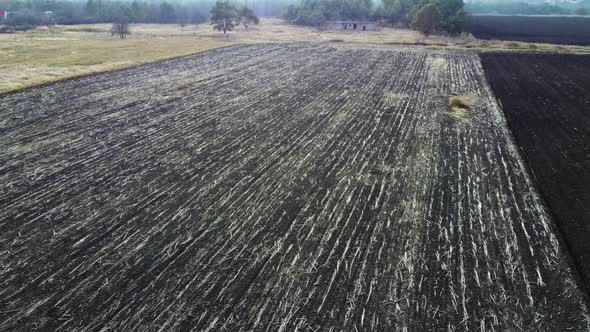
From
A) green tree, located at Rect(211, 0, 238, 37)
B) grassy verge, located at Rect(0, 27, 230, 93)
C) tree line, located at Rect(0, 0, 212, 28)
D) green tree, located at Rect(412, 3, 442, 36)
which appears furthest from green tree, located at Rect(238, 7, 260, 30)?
green tree, located at Rect(412, 3, 442, 36)

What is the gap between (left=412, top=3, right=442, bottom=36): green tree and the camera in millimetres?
50375

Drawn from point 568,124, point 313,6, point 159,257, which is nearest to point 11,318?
point 159,257

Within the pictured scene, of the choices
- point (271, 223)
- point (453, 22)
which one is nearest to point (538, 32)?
point (453, 22)

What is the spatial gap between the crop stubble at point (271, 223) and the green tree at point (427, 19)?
128ft

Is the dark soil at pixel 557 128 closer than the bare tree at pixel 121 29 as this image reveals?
Yes

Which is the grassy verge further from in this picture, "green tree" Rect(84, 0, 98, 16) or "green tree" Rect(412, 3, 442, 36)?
"green tree" Rect(84, 0, 98, 16)

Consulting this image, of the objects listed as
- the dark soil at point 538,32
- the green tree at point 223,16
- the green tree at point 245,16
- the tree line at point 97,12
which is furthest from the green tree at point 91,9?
the dark soil at point 538,32

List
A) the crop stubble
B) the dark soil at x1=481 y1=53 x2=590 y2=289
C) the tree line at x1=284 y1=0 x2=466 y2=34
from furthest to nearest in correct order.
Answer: the tree line at x1=284 y1=0 x2=466 y2=34, the dark soil at x1=481 y1=53 x2=590 y2=289, the crop stubble

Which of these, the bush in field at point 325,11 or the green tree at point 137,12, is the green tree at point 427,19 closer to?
the bush in field at point 325,11

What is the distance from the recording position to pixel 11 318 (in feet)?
19.1

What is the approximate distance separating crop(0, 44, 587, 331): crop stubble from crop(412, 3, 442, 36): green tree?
3914 cm

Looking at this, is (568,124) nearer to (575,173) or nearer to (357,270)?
(575,173)

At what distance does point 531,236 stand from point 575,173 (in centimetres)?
476

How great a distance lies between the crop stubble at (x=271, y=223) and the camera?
6.16 metres
